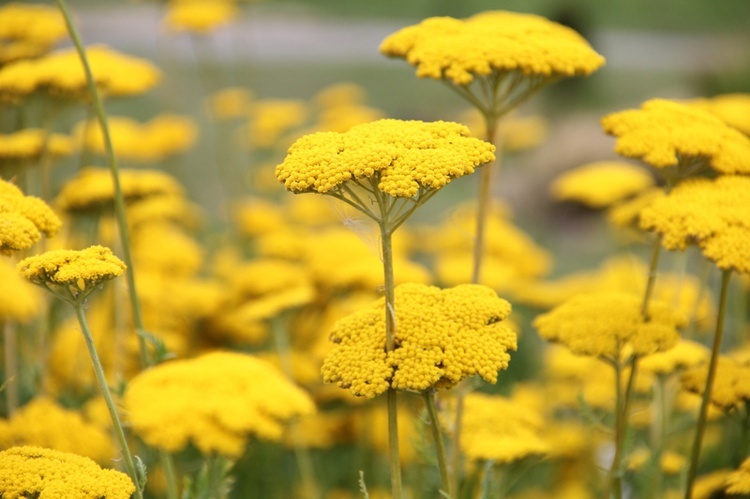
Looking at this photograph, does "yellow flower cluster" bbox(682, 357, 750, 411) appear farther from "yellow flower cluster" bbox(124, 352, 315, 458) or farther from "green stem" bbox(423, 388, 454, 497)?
"yellow flower cluster" bbox(124, 352, 315, 458)

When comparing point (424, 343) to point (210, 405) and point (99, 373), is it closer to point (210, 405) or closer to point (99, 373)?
point (210, 405)

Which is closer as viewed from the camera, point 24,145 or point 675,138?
point 675,138

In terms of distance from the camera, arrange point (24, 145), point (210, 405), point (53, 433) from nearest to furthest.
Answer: point (210, 405)
point (53, 433)
point (24, 145)

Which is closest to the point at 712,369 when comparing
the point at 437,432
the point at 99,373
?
the point at 437,432

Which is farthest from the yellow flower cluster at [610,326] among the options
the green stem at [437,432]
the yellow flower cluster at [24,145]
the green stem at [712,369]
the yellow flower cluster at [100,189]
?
the yellow flower cluster at [24,145]

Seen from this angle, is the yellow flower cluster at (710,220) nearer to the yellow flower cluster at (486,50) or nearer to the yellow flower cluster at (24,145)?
the yellow flower cluster at (486,50)

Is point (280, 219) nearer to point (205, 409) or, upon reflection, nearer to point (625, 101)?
point (205, 409)

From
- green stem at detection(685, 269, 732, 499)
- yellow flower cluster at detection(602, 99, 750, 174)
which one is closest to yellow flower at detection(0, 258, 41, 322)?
yellow flower cluster at detection(602, 99, 750, 174)

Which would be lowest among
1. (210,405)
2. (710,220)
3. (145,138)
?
(210,405)
